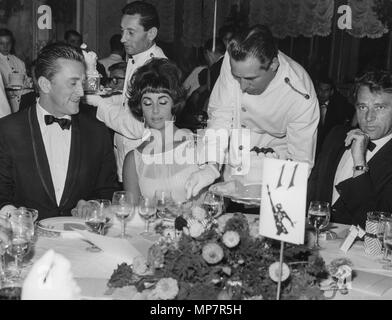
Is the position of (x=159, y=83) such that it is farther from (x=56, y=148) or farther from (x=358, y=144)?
(x=358, y=144)

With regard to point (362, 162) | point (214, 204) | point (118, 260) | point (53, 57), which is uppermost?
point (53, 57)

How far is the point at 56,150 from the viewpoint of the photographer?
8.77 ft

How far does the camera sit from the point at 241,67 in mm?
2674

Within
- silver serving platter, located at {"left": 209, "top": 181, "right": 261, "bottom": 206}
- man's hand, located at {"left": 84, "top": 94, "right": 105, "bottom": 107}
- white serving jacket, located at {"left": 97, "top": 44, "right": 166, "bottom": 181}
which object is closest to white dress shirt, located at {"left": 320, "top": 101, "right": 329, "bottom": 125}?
white serving jacket, located at {"left": 97, "top": 44, "right": 166, "bottom": 181}

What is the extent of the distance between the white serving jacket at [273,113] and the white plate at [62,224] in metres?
0.97

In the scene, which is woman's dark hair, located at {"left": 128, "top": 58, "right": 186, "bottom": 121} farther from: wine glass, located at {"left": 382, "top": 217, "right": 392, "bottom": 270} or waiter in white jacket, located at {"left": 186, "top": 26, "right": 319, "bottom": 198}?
wine glass, located at {"left": 382, "top": 217, "right": 392, "bottom": 270}

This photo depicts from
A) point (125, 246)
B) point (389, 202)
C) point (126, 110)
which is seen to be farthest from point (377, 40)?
point (125, 246)

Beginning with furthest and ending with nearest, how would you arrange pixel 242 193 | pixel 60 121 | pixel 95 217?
pixel 60 121, pixel 242 193, pixel 95 217

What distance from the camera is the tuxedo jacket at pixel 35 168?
8.23ft

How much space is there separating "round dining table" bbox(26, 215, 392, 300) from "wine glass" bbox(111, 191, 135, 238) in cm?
6

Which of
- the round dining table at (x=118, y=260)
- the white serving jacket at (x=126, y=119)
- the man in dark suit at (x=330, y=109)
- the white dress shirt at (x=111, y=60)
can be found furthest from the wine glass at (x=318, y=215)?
the white dress shirt at (x=111, y=60)

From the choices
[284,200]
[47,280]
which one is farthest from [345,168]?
[47,280]

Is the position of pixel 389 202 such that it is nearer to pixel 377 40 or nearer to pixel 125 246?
pixel 125 246

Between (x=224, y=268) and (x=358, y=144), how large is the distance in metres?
1.35
